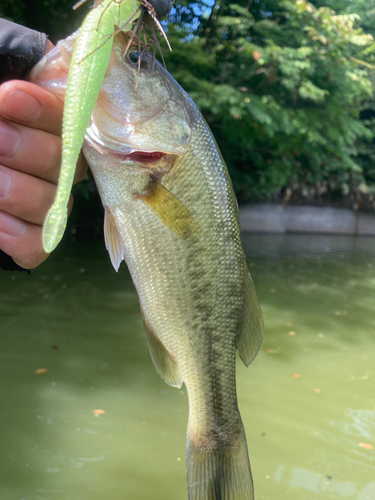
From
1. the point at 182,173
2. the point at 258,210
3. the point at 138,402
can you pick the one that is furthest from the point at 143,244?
the point at 258,210

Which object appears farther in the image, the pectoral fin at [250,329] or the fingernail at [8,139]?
the pectoral fin at [250,329]

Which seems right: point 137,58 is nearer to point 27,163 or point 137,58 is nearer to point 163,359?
point 27,163

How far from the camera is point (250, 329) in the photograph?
1565mm

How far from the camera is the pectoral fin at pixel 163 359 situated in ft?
4.81

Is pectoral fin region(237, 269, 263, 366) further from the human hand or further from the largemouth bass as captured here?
the human hand

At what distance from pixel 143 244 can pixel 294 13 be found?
8535 millimetres

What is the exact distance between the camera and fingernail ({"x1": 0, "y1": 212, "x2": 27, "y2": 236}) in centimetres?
138

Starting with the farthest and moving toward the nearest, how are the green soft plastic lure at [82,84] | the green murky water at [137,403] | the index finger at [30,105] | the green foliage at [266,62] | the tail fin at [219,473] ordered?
the green foliage at [266,62], the green murky water at [137,403], the tail fin at [219,473], the index finger at [30,105], the green soft plastic lure at [82,84]

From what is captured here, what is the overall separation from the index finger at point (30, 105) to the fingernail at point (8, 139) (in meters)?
0.03

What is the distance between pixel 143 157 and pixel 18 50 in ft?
1.56

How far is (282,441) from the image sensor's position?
3.15m

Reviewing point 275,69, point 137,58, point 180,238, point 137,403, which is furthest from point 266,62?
point 180,238

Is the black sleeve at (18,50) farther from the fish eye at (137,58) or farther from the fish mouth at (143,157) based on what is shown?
the fish mouth at (143,157)

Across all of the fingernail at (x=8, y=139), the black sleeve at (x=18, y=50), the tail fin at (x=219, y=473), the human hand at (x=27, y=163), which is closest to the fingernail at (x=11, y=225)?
the human hand at (x=27, y=163)
